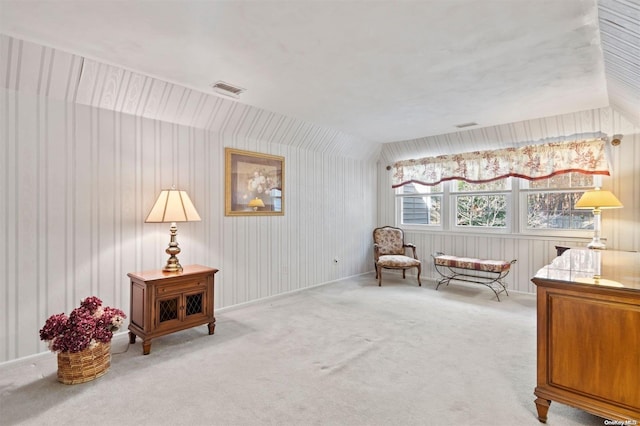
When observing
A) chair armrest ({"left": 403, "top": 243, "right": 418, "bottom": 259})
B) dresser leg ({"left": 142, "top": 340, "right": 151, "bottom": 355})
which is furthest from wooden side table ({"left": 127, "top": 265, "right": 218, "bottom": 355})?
chair armrest ({"left": 403, "top": 243, "right": 418, "bottom": 259})

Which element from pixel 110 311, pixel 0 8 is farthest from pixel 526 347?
pixel 0 8

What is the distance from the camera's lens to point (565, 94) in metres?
3.39

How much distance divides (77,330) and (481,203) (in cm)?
530

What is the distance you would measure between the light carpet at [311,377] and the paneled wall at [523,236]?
1.30m

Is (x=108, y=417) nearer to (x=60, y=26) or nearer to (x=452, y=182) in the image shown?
(x=60, y=26)

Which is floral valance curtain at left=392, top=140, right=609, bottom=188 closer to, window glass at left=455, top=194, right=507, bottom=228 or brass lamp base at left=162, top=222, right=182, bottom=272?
window glass at left=455, top=194, right=507, bottom=228

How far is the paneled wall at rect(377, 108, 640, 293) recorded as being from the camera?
12.9 ft

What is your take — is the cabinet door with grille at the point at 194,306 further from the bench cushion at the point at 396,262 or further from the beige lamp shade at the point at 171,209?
the bench cushion at the point at 396,262

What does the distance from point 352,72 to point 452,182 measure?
3.37m

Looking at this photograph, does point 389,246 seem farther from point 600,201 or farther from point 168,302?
point 168,302

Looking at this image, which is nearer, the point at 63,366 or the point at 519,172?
the point at 63,366

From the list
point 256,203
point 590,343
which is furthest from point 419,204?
point 590,343

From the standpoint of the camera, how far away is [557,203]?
4520mm

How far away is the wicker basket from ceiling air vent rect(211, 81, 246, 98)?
2425mm
